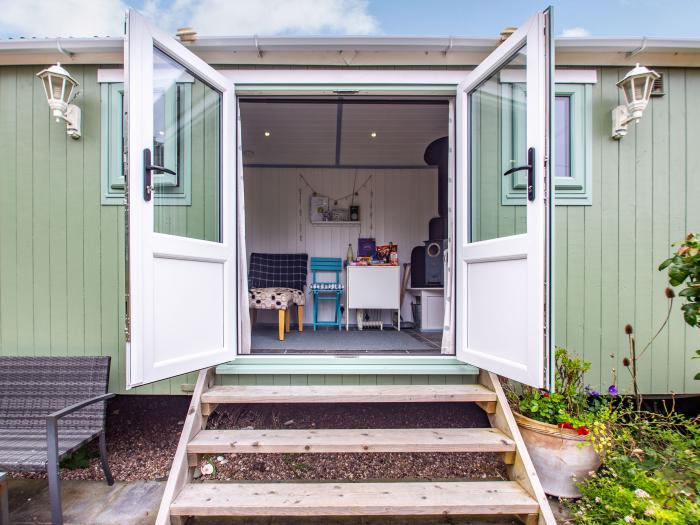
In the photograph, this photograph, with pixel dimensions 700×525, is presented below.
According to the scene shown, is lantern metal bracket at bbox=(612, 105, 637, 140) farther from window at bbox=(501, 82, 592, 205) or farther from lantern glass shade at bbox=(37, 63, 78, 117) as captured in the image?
lantern glass shade at bbox=(37, 63, 78, 117)

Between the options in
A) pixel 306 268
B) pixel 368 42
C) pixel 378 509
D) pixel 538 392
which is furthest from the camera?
pixel 306 268

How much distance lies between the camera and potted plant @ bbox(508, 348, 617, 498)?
2006 millimetres

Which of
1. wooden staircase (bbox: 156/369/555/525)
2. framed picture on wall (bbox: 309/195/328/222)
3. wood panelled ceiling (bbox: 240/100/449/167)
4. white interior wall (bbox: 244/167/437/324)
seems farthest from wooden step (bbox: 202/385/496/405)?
framed picture on wall (bbox: 309/195/328/222)

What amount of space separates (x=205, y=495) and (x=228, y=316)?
983 millimetres

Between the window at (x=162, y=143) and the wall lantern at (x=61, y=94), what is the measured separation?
0.55 ft

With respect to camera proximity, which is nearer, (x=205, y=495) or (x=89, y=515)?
(x=205, y=495)

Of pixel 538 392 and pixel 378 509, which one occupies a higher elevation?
pixel 538 392

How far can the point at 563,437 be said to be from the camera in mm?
2014

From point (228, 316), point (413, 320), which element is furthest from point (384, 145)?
point (228, 316)

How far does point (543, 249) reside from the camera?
5.78 ft

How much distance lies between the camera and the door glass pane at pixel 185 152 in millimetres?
1909

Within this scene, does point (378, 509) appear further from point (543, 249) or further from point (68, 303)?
point (68, 303)

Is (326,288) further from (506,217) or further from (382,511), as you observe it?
(382,511)

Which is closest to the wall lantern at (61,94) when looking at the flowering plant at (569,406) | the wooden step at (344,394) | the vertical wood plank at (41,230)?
the vertical wood plank at (41,230)
